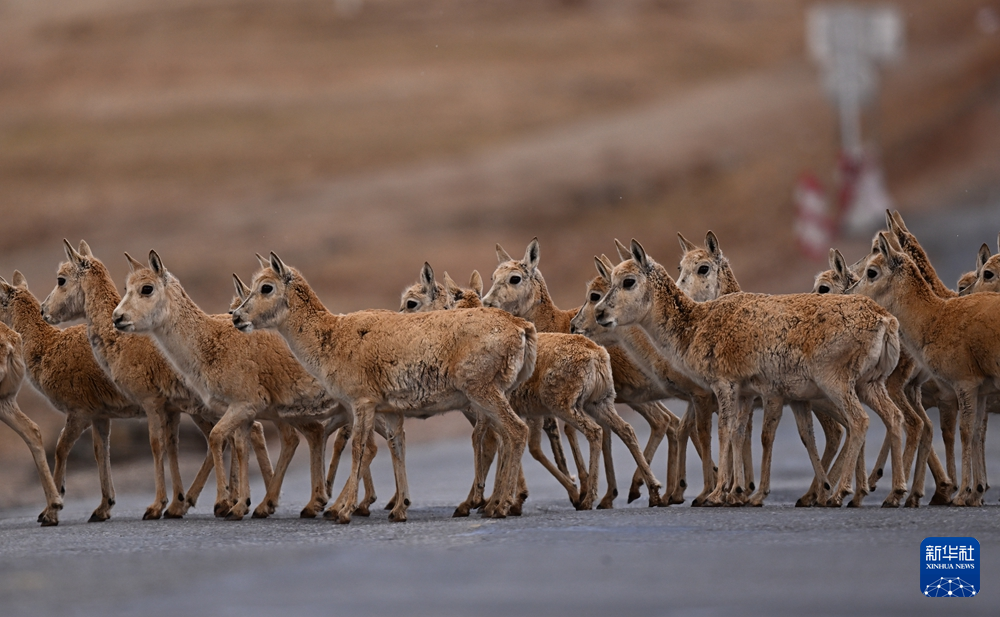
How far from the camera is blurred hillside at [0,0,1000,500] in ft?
139

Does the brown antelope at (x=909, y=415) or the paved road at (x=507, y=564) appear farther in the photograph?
the brown antelope at (x=909, y=415)

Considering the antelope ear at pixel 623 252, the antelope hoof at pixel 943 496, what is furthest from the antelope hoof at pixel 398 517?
the antelope hoof at pixel 943 496

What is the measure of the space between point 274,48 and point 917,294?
45066 millimetres

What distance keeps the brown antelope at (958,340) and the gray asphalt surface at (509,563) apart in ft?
2.01

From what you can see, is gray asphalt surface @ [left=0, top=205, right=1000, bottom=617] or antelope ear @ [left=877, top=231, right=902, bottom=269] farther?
antelope ear @ [left=877, top=231, right=902, bottom=269]

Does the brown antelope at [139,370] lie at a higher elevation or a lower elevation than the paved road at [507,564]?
higher

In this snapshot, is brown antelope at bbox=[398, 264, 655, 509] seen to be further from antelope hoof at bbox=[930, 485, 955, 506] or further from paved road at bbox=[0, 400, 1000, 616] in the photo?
antelope hoof at bbox=[930, 485, 955, 506]

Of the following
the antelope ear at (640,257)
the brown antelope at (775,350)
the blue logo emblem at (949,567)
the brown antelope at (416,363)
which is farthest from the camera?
the antelope ear at (640,257)

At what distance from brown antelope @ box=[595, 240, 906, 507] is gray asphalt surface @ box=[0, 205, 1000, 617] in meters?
0.78

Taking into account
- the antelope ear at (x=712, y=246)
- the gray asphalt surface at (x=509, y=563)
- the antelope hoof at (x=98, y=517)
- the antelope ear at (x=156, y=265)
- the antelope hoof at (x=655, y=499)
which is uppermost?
the antelope ear at (x=712, y=246)

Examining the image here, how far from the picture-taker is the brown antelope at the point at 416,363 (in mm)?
14508

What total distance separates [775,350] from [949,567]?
4.39 metres

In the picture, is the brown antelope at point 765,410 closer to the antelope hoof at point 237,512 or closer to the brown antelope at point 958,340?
the brown antelope at point 958,340

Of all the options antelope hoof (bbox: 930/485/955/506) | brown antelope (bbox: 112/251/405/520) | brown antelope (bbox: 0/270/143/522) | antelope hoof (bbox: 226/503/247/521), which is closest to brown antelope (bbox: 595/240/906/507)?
antelope hoof (bbox: 930/485/955/506)
